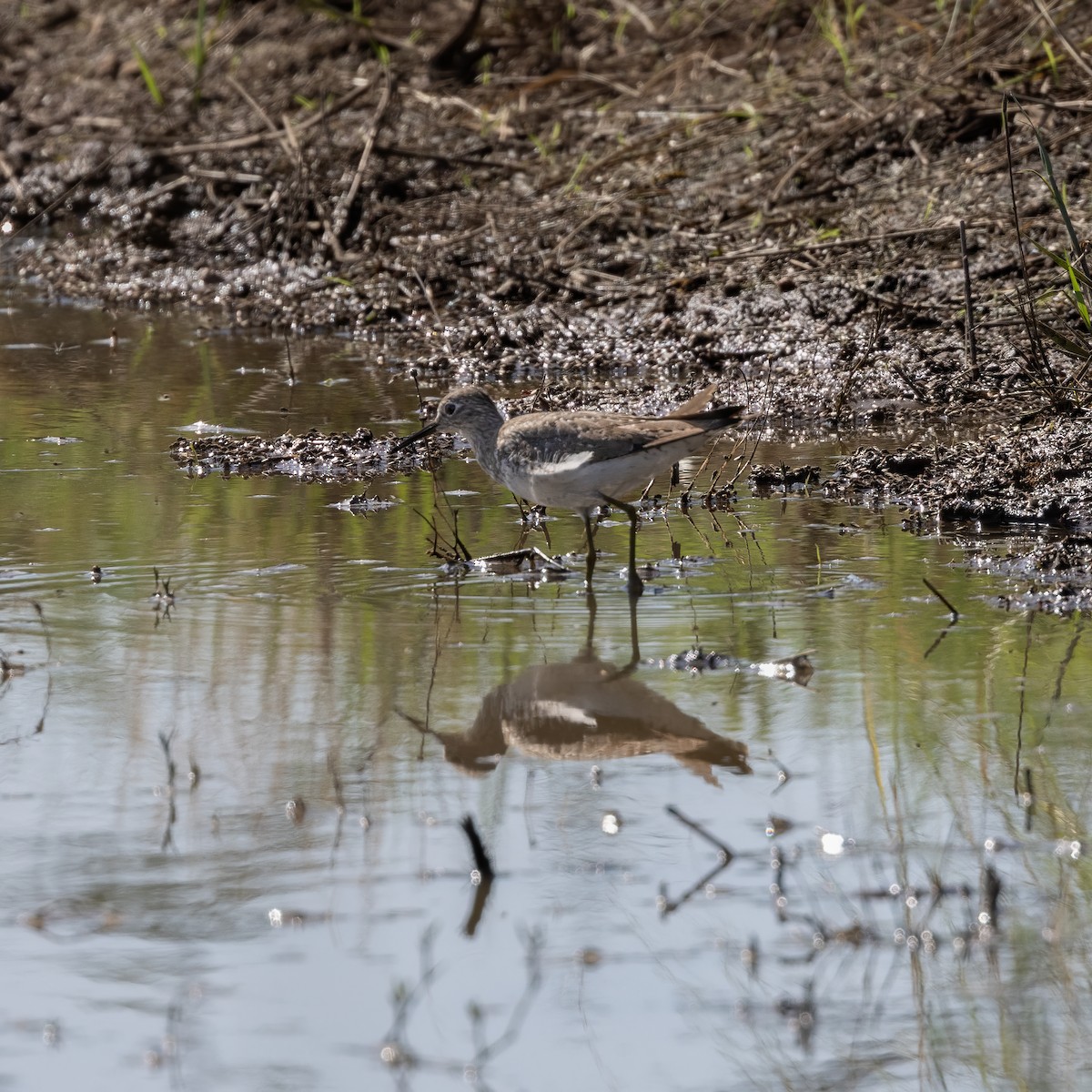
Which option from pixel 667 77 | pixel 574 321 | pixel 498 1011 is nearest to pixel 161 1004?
pixel 498 1011

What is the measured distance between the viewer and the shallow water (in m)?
2.97

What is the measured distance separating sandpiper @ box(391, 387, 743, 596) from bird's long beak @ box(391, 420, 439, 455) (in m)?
0.87

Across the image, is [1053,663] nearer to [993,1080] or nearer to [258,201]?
[993,1080]

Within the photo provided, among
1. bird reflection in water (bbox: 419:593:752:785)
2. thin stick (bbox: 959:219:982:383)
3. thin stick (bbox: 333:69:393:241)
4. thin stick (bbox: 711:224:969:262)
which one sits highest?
thin stick (bbox: 333:69:393:241)

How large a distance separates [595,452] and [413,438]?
1.60 metres

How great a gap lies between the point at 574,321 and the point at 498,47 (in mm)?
4819

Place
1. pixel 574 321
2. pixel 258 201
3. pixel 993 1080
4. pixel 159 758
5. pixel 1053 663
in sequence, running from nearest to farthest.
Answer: pixel 993 1080
pixel 159 758
pixel 1053 663
pixel 574 321
pixel 258 201

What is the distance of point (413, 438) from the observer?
7.17 meters

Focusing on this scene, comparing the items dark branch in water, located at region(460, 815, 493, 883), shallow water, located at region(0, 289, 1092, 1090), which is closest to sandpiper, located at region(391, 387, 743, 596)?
shallow water, located at region(0, 289, 1092, 1090)

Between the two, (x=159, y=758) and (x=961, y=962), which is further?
(x=159, y=758)

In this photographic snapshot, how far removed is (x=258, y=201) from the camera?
1230 centimetres

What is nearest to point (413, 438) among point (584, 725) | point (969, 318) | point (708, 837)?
point (969, 318)

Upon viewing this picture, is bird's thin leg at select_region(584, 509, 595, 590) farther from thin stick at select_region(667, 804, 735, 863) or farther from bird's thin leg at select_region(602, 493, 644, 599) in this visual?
thin stick at select_region(667, 804, 735, 863)

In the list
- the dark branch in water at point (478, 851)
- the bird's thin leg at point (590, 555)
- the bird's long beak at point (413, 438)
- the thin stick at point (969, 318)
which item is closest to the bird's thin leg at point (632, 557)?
the bird's thin leg at point (590, 555)
